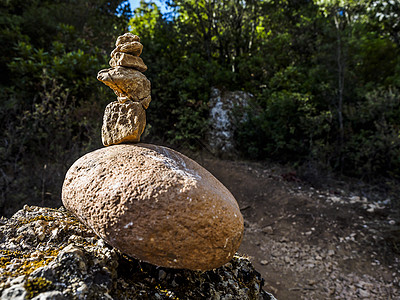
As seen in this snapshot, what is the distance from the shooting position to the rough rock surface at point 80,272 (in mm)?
1174

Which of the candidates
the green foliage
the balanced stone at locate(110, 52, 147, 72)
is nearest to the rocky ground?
the balanced stone at locate(110, 52, 147, 72)

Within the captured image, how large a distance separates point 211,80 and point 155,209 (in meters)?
7.30

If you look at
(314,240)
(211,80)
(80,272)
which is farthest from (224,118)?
(80,272)

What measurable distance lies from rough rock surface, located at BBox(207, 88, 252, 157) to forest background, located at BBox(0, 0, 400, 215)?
0.19 metres

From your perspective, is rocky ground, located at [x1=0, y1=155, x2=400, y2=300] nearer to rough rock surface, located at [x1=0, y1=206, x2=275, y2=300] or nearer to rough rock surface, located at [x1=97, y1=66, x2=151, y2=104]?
rough rock surface, located at [x1=0, y1=206, x2=275, y2=300]

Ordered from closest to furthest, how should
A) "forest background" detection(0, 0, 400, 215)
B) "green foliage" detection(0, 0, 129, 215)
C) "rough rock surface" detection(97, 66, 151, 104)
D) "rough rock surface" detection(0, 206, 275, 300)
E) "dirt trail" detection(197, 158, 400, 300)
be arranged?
"rough rock surface" detection(0, 206, 275, 300), "rough rock surface" detection(97, 66, 151, 104), "dirt trail" detection(197, 158, 400, 300), "green foliage" detection(0, 0, 129, 215), "forest background" detection(0, 0, 400, 215)

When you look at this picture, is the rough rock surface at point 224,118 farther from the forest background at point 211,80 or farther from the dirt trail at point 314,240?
the dirt trail at point 314,240

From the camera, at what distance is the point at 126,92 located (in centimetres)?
214

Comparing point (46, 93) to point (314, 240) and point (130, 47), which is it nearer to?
point (130, 47)

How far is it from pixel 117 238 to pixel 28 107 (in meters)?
5.44

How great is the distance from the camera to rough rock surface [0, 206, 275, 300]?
1.17 meters

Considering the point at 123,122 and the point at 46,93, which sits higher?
the point at 46,93

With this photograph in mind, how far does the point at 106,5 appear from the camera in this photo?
8.70 m

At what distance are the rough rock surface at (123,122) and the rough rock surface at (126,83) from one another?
77mm
